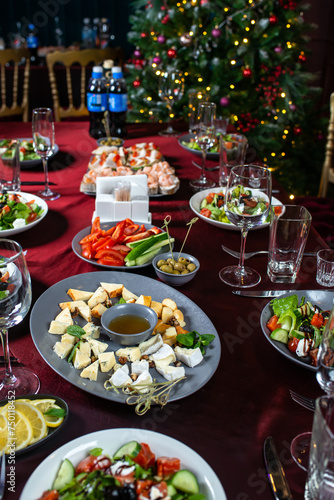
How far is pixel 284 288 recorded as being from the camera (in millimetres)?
1380

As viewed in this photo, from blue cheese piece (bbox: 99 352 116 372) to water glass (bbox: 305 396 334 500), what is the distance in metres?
0.46

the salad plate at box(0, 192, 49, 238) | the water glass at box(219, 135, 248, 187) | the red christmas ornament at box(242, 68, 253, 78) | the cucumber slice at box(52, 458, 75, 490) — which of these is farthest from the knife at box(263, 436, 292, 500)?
the red christmas ornament at box(242, 68, 253, 78)

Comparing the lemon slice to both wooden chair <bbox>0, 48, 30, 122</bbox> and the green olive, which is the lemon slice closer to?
the green olive

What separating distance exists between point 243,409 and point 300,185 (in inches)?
144

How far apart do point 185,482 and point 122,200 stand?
3.63 feet

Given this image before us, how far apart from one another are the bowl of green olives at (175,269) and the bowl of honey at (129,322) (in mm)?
206

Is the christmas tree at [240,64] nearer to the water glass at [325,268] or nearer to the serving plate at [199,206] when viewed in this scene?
the serving plate at [199,206]

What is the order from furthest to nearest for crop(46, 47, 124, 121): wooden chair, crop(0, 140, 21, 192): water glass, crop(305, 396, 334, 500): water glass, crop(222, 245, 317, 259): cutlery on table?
crop(46, 47, 124, 121): wooden chair
crop(0, 140, 21, 192): water glass
crop(222, 245, 317, 259): cutlery on table
crop(305, 396, 334, 500): water glass

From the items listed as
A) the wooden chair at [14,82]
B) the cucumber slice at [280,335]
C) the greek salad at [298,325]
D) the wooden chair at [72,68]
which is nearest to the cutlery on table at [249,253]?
the greek salad at [298,325]

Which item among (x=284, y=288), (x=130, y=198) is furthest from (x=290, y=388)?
(x=130, y=198)

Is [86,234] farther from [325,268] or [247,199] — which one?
[325,268]

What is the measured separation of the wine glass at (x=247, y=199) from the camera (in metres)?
1.32

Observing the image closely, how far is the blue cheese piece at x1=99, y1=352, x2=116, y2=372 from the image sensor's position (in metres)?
0.99

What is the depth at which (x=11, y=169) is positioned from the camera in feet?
6.02
